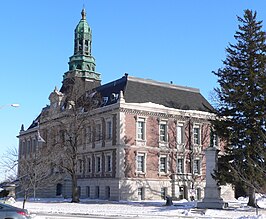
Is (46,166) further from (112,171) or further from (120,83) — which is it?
(120,83)

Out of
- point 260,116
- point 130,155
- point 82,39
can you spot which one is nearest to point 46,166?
point 130,155

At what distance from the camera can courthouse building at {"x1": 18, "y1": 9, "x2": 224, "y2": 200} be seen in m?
51.7

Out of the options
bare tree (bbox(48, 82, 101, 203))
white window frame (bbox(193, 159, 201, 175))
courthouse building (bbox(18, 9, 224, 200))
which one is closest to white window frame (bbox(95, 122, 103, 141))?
courthouse building (bbox(18, 9, 224, 200))

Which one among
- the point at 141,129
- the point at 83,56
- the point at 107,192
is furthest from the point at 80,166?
the point at 83,56

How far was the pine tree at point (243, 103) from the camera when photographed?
3528 cm

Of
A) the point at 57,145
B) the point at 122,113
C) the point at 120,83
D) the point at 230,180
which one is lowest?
the point at 230,180

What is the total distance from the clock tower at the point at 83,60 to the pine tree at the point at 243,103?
32.9 meters

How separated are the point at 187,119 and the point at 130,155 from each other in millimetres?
9161

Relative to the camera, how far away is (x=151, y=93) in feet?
185

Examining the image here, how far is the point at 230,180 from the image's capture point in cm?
3553

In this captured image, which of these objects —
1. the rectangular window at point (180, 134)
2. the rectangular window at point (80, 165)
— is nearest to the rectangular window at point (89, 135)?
the rectangular window at point (80, 165)

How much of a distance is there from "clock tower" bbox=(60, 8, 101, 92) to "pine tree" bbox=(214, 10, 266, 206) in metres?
32.9

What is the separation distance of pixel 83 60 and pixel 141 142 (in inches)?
804

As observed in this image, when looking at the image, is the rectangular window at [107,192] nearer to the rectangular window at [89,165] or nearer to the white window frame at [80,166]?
the rectangular window at [89,165]
